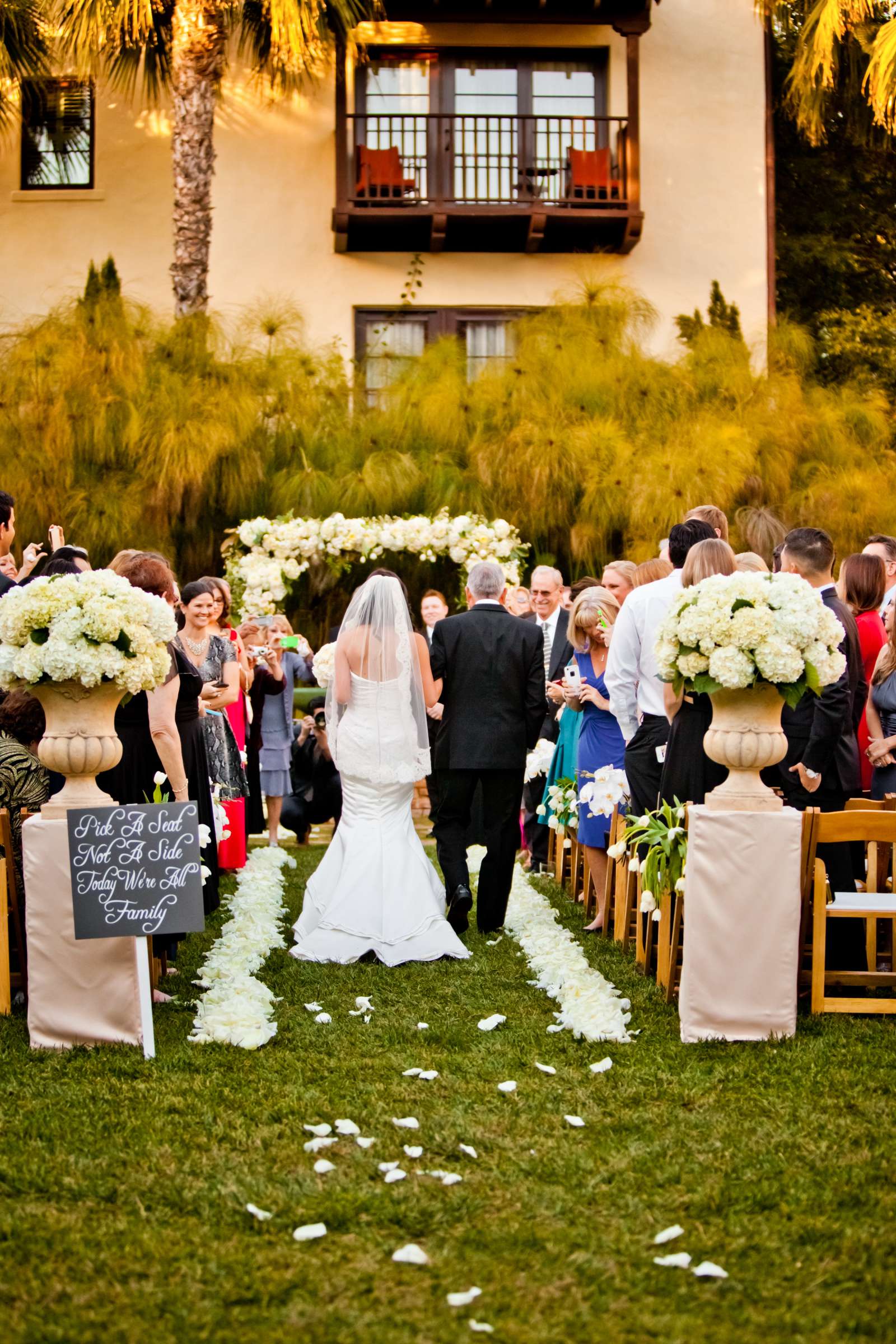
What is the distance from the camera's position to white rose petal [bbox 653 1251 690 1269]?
316 cm

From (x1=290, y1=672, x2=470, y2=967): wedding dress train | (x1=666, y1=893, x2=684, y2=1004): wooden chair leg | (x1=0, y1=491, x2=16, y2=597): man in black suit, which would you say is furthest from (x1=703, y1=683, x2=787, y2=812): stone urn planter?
(x1=0, y1=491, x2=16, y2=597): man in black suit

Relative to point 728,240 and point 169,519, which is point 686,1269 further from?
point 728,240

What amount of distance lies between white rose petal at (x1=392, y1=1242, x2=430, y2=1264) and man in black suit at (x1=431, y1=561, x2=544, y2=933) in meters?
3.87

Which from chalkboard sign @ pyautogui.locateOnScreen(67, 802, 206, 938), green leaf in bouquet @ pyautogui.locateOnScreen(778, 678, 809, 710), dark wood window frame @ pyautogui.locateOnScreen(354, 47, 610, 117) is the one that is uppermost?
dark wood window frame @ pyautogui.locateOnScreen(354, 47, 610, 117)

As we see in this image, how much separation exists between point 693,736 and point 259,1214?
2.96 m

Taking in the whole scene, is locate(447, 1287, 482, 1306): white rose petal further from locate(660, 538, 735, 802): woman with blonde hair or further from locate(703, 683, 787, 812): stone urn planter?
locate(660, 538, 735, 802): woman with blonde hair

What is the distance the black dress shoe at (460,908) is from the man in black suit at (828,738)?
1823mm

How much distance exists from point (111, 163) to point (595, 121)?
5.98 metres

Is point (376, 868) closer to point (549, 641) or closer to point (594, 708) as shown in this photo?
point (594, 708)

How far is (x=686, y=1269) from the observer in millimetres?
3156

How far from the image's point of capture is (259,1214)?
3420 millimetres

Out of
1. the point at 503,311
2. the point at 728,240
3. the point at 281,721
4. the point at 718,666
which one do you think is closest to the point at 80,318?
the point at 503,311

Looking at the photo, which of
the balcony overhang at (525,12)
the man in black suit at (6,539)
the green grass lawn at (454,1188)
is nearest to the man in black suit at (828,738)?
the green grass lawn at (454,1188)

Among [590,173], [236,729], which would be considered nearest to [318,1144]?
[236,729]
